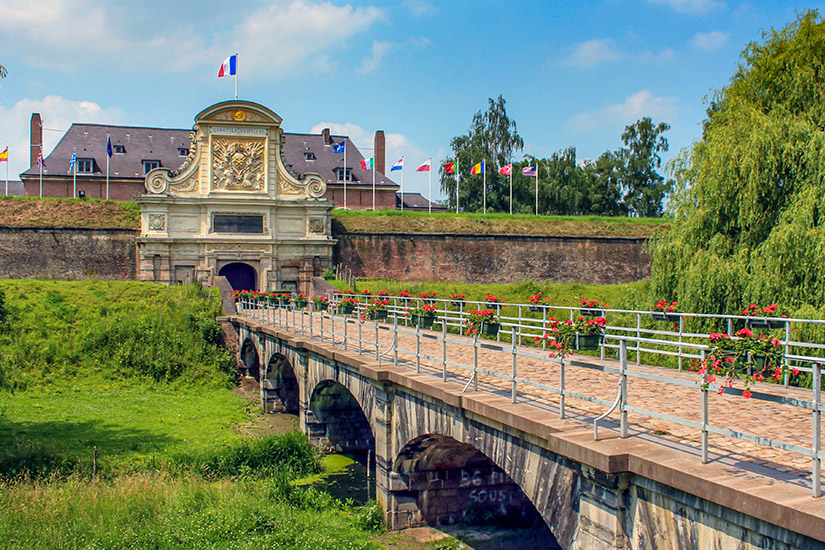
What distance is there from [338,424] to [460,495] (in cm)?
621

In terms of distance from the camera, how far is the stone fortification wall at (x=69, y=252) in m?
36.2

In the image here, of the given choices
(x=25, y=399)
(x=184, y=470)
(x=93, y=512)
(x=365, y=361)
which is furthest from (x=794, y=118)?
(x=25, y=399)

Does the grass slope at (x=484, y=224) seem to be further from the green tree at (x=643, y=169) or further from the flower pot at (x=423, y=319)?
the flower pot at (x=423, y=319)

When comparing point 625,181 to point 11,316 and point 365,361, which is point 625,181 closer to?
point 11,316

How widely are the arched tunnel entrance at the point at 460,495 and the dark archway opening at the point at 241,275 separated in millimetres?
26778

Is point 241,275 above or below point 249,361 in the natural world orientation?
above

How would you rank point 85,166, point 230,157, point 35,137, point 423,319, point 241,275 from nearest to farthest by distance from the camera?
1. point 423,319
2. point 230,157
3. point 241,275
4. point 85,166
5. point 35,137

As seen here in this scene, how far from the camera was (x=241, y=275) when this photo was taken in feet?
123

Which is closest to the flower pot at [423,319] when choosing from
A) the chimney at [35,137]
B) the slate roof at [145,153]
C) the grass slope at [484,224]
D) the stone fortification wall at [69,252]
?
the grass slope at [484,224]

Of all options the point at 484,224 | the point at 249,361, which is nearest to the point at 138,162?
the point at 484,224

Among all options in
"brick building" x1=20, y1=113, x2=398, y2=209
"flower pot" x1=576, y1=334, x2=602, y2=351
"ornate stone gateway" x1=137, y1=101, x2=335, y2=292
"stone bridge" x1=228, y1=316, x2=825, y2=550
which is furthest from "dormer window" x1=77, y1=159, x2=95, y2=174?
"flower pot" x1=576, y1=334, x2=602, y2=351

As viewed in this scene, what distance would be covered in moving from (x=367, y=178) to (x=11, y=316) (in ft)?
86.0

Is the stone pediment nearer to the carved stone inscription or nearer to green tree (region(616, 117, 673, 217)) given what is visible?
the carved stone inscription

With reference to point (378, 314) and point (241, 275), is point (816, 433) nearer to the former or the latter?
point (378, 314)
